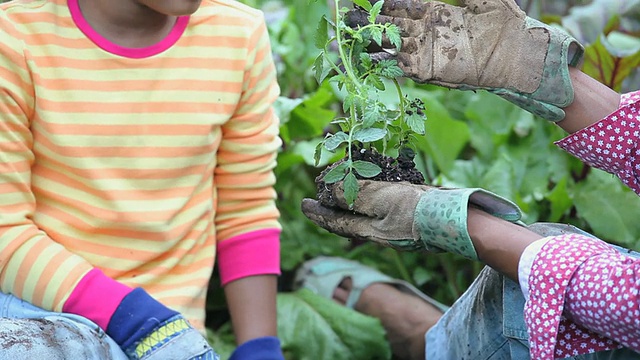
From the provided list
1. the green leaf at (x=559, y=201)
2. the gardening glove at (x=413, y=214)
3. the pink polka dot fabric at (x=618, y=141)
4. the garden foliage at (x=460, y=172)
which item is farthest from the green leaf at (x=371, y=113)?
the green leaf at (x=559, y=201)

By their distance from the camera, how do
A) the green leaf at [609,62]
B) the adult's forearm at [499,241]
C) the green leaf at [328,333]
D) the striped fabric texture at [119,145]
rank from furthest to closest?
the green leaf at [609,62]
the green leaf at [328,333]
the striped fabric texture at [119,145]
the adult's forearm at [499,241]

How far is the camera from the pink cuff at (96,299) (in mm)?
1506

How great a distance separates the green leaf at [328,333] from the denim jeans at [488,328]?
0.45m

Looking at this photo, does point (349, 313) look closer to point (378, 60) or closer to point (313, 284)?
point (313, 284)

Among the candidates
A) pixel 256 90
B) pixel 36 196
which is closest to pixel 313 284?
pixel 256 90

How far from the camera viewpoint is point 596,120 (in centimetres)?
144

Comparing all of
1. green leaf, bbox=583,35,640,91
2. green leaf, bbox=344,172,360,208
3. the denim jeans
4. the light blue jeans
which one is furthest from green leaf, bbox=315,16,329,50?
green leaf, bbox=583,35,640,91

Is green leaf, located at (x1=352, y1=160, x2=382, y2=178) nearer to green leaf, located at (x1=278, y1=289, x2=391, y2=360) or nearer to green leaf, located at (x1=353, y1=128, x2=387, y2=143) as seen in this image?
green leaf, located at (x1=353, y1=128, x2=387, y2=143)

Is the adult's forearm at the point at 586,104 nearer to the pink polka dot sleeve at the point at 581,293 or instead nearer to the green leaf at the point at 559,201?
the pink polka dot sleeve at the point at 581,293

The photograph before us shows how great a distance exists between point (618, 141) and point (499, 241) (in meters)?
0.26

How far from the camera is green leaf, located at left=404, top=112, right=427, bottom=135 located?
142 centimetres

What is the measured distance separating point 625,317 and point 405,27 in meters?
0.56

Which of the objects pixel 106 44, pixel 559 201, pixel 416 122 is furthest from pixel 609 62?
pixel 106 44

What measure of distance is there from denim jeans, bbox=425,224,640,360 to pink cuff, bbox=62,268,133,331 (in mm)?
574
